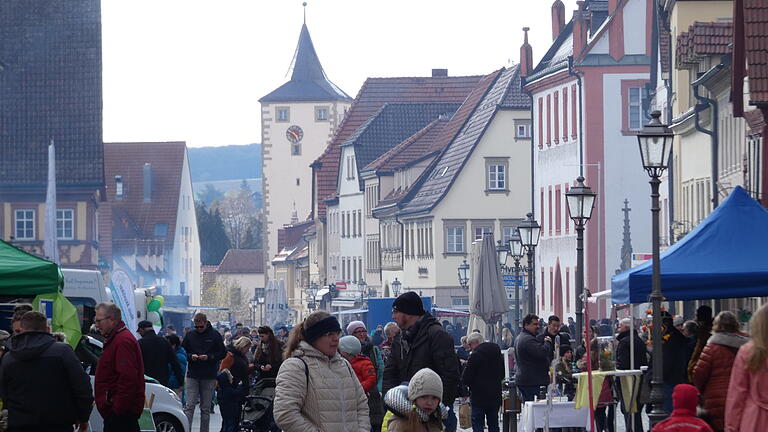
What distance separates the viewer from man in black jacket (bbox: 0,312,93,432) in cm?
1296

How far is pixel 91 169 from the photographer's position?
71375 millimetres

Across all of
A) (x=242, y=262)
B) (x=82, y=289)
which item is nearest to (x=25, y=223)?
(x=82, y=289)

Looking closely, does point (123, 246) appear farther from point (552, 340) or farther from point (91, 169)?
point (552, 340)

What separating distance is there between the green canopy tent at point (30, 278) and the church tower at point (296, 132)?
123 metres

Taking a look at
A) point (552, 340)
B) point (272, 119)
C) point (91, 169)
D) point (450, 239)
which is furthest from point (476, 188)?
point (272, 119)

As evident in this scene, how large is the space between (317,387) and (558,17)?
59.8 metres

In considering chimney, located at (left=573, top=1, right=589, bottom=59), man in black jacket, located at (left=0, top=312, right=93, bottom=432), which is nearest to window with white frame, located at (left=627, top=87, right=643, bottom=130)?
chimney, located at (left=573, top=1, right=589, bottom=59)

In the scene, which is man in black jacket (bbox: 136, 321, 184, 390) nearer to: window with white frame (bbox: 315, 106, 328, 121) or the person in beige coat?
the person in beige coat

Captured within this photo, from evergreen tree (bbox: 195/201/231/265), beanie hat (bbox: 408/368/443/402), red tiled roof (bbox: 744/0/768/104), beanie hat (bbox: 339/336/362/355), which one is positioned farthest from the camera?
evergreen tree (bbox: 195/201/231/265)

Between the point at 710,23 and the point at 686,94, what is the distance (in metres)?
5.93

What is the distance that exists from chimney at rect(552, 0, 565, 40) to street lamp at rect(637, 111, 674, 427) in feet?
162

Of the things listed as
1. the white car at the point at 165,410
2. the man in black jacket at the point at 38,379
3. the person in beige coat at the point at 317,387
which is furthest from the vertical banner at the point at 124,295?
the person in beige coat at the point at 317,387

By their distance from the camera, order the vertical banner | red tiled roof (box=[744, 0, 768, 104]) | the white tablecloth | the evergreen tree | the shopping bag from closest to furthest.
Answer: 1. the white tablecloth
2. the shopping bag
3. red tiled roof (box=[744, 0, 768, 104])
4. the vertical banner
5. the evergreen tree

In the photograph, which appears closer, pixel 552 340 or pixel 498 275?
pixel 552 340
